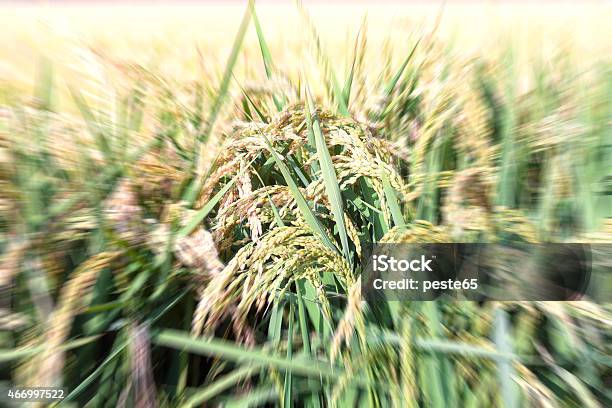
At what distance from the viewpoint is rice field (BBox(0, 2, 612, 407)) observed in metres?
0.80

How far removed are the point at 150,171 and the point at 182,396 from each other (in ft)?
1.39

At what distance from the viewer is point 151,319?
83 cm

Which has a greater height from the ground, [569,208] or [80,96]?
[80,96]

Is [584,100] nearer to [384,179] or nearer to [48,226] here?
[384,179]

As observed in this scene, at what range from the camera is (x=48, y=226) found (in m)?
0.88

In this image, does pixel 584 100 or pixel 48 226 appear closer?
pixel 48 226

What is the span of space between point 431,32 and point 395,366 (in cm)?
79

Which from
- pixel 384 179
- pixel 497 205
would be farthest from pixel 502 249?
pixel 384 179

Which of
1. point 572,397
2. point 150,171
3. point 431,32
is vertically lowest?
point 572,397

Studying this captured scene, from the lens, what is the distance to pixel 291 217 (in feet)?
3.20

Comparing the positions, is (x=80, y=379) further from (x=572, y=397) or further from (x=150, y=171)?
(x=572, y=397)

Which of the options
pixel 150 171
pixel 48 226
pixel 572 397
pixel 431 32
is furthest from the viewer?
pixel 431 32

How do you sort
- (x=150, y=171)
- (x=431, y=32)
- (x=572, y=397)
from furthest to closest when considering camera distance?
(x=431, y=32) < (x=150, y=171) < (x=572, y=397)

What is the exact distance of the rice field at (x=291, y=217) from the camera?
0.80 meters
